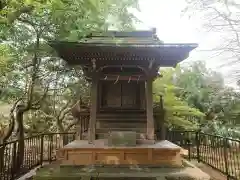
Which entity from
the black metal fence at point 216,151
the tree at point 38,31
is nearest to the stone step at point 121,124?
the black metal fence at point 216,151

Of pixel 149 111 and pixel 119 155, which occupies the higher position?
pixel 149 111

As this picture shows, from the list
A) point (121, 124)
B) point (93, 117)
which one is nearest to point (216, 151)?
point (121, 124)

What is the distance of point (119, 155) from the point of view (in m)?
7.68

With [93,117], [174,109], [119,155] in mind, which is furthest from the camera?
[174,109]

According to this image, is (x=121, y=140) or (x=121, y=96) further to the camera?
(x=121, y=96)

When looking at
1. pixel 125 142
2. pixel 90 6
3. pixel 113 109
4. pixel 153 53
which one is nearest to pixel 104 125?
pixel 113 109

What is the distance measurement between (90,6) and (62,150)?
465cm

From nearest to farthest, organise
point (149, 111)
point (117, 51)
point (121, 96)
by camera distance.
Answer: point (117, 51) < point (149, 111) < point (121, 96)

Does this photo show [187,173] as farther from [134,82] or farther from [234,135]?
[234,135]

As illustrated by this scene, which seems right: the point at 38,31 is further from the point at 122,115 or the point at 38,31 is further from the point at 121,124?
the point at 121,124

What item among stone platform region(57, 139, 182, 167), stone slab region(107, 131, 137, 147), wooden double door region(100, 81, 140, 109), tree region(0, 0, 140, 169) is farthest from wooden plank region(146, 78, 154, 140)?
tree region(0, 0, 140, 169)

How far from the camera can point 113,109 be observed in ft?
33.5

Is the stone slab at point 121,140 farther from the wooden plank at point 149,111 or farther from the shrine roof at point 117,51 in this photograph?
the shrine roof at point 117,51

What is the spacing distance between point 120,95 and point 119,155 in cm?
337
